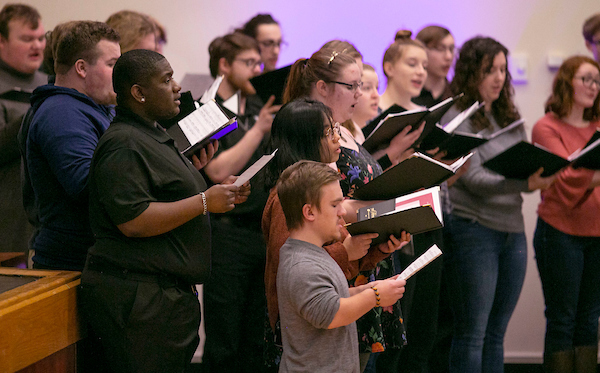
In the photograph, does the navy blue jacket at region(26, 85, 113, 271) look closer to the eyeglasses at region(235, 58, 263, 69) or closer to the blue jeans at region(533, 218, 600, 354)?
the eyeglasses at region(235, 58, 263, 69)

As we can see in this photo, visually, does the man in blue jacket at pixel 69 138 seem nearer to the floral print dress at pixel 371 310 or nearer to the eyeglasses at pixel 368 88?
the floral print dress at pixel 371 310

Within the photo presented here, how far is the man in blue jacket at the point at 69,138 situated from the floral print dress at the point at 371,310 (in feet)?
2.54

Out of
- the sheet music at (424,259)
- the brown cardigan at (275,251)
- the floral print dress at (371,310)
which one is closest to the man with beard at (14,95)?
the brown cardigan at (275,251)

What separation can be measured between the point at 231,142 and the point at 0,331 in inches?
57.0

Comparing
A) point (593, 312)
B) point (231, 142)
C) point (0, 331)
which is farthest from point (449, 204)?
point (0, 331)

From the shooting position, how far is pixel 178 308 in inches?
63.6

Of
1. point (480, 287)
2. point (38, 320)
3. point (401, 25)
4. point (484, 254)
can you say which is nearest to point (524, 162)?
point (484, 254)

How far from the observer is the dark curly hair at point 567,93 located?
295cm

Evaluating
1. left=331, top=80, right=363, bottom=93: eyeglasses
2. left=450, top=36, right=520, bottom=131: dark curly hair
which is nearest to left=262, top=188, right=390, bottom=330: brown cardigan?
left=331, top=80, right=363, bottom=93: eyeglasses

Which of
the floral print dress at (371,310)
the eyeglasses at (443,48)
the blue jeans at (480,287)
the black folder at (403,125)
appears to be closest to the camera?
the floral print dress at (371,310)

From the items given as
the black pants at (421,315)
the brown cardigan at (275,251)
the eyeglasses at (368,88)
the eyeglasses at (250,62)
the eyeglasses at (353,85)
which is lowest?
the black pants at (421,315)

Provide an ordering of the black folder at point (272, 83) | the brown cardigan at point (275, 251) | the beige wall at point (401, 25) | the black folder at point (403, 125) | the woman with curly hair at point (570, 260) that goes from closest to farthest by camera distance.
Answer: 1. the brown cardigan at point (275, 251)
2. the black folder at point (403, 125)
3. the black folder at point (272, 83)
4. the woman with curly hair at point (570, 260)
5. the beige wall at point (401, 25)

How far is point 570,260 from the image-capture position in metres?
2.79

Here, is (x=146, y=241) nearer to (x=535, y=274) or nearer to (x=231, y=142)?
(x=231, y=142)
